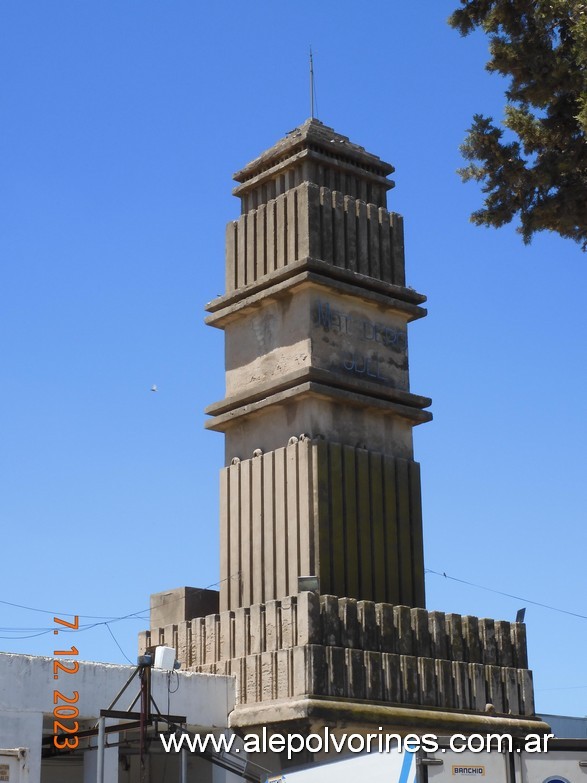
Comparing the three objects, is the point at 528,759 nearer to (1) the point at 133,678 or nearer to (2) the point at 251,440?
(1) the point at 133,678

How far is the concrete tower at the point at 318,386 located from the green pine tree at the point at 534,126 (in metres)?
11.6

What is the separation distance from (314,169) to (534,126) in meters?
14.4

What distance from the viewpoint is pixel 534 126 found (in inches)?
900

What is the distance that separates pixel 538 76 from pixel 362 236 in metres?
14.9

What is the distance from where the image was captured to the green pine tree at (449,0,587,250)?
72.2ft

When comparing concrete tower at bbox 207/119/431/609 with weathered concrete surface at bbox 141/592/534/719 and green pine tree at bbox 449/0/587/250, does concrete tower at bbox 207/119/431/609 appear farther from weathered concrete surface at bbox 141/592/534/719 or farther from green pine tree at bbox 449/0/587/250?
green pine tree at bbox 449/0/587/250

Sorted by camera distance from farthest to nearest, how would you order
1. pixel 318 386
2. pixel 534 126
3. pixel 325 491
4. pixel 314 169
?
pixel 314 169 → pixel 318 386 → pixel 325 491 → pixel 534 126

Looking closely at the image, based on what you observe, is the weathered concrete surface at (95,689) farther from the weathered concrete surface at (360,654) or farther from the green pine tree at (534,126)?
the green pine tree at (534,126)

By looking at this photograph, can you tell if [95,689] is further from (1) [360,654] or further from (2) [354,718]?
(1) [360,654]

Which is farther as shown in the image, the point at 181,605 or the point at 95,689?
the point at 181,605

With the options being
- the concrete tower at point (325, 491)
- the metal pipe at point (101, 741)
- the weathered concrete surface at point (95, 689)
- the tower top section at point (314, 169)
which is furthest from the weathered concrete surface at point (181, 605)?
the tower top section at point (314, 169)

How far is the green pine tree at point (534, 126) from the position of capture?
22.0 metres

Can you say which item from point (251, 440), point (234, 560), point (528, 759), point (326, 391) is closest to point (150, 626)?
point (234, 560)

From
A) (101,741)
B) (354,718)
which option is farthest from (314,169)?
(101,741)
